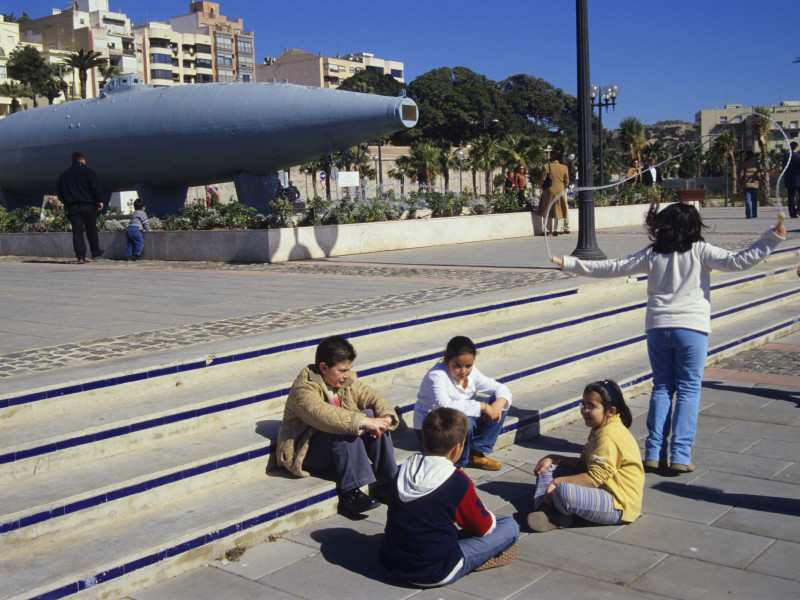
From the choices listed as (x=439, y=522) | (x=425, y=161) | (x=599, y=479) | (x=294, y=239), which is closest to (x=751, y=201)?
(x=294, y=239)

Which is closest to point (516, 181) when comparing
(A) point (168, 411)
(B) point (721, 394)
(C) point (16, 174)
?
(C) point (16, 174)

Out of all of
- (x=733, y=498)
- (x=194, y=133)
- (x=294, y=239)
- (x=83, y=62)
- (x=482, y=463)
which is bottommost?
(x=733, y=498)

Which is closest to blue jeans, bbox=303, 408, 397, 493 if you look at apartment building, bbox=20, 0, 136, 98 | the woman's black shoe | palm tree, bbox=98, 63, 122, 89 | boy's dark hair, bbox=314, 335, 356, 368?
the woman's black shoe

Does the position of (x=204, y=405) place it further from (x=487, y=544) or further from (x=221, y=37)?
(x=221, y=37)

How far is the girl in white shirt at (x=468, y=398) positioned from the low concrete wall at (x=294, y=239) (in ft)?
29.6

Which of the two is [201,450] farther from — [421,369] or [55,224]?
[55,224]

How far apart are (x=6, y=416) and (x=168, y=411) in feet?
2.97

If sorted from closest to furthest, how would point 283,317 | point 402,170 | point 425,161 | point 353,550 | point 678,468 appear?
point 353,550 < point 678,468 < point 283,317 < point 425,161 < point 402,170

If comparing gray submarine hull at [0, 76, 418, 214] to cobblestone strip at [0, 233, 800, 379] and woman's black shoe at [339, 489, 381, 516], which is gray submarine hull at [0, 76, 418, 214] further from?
woman's black shoe at [339, 489, 381, 516]

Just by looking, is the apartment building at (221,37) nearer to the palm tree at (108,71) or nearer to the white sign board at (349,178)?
the palm tree at (108,71)

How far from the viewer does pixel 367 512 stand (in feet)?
14.7

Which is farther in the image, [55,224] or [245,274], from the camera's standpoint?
[55,224]

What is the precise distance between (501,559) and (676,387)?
1.82 m

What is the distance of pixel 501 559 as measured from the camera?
3719 millimetres
